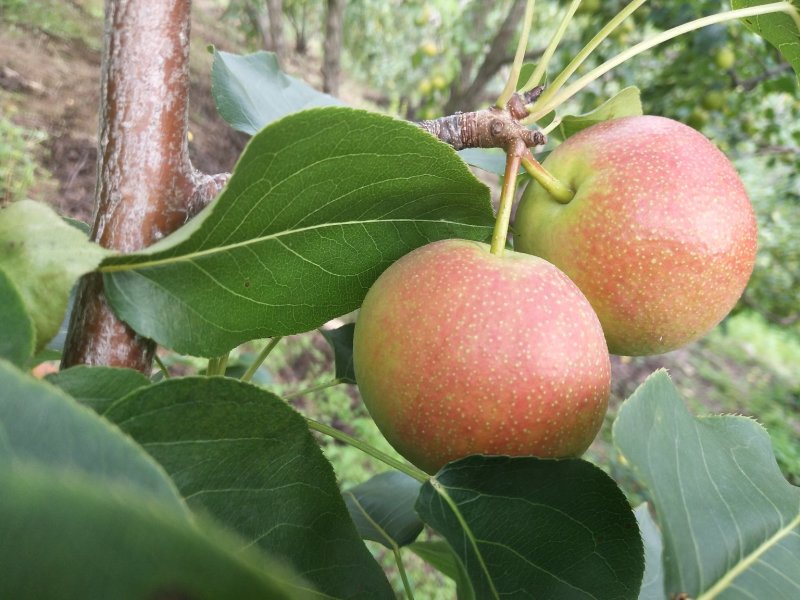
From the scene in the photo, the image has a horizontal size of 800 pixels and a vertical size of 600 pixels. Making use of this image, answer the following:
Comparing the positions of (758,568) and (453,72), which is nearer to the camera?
(758,568)

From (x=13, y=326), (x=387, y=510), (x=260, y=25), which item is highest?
(x=260, y=25)

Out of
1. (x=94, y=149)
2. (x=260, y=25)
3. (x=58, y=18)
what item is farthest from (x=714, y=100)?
(x=58, y=18)

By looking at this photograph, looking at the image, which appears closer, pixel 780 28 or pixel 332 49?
pixel 780 28

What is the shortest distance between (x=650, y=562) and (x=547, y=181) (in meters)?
0.56

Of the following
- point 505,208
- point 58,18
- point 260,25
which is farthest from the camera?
point 260,25

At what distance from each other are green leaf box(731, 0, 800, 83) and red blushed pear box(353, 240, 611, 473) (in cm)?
60

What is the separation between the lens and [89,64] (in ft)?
15.4

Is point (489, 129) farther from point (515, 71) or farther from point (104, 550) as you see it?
point (104, 550)

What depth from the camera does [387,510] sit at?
101cm

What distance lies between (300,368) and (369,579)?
2.82m

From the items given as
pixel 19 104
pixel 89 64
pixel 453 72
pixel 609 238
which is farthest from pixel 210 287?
pixel 89 64

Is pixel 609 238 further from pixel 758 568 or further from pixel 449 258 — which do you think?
pixel 758 568

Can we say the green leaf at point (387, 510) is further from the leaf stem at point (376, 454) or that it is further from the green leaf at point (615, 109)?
the green leaf at point (615, 109)

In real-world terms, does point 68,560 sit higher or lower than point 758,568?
higher
